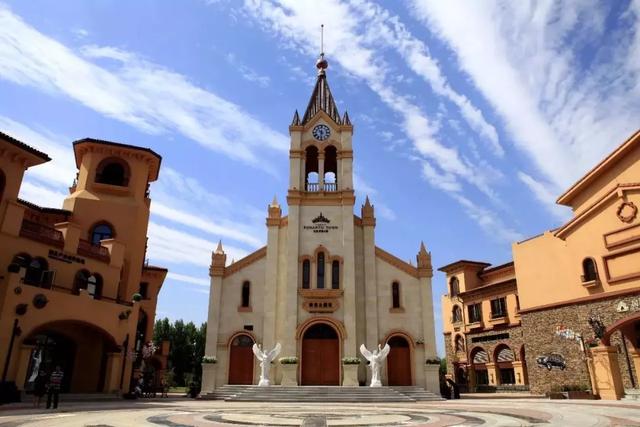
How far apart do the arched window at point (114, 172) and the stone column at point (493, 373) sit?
114 ft

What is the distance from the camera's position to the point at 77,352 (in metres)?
26.4

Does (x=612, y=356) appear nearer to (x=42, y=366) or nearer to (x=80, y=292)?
(x=80, y=292)

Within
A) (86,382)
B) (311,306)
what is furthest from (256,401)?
(86,382)

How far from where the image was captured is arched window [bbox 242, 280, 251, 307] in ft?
104

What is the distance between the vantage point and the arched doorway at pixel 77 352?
25.1 m

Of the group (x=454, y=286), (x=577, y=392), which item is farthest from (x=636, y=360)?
(x=454, y=286)

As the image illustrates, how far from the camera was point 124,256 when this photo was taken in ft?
97.9

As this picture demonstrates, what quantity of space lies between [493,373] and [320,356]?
66.4 ft

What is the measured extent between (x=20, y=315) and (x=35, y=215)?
9477 millimetres

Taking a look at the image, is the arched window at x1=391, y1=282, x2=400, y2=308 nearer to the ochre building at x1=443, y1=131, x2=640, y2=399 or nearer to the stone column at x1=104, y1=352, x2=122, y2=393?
the ochre building at x1=443, y1=131, x2=640, y2=399

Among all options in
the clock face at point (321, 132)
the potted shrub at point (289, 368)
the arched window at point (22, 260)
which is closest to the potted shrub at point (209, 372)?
the potted shrub at point (289, 368)

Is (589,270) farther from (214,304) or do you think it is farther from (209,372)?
(209,372)

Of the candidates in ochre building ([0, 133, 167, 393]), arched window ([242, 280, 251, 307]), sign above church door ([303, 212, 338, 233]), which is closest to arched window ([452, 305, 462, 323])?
sign above church door ([303, 212, 338, 233])

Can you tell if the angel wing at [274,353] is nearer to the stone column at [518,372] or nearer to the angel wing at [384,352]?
the angel wing at [384,352]
